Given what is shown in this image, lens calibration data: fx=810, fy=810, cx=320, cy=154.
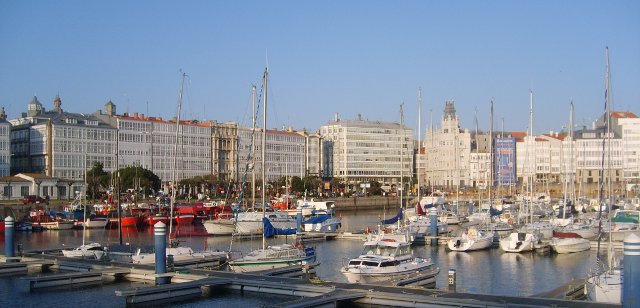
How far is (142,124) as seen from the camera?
124312 millimetres

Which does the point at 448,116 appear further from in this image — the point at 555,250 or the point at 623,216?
the point at 555,250

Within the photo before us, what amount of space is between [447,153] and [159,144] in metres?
69.6

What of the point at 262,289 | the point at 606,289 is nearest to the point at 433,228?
the point at 262,289

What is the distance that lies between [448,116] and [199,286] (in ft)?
475

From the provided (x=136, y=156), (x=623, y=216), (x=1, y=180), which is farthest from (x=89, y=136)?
(x=623, y=216)

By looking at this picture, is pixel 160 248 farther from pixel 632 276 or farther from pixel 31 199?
pixel 31 199

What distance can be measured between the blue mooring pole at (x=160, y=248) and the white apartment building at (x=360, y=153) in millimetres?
141471

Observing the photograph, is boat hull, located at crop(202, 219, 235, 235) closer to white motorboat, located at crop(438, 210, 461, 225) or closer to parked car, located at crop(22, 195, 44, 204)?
white motorboat, located at crop(438, 210, 461, 225)

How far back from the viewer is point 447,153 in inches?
6796

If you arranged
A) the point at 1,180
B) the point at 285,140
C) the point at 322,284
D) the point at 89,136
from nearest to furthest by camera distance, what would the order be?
1. the point at 322,284
2. the point at 1,180
3. the point at 89,136
4. the point at 285,140

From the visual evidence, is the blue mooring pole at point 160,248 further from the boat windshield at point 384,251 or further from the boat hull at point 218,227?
the boat hull at point 218,227

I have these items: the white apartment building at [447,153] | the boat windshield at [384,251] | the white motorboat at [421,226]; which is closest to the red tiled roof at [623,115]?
the white apartment building at [447,153]

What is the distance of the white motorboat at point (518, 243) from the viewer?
48531 millimetres

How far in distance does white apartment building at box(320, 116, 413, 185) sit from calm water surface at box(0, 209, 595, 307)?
365 feet
